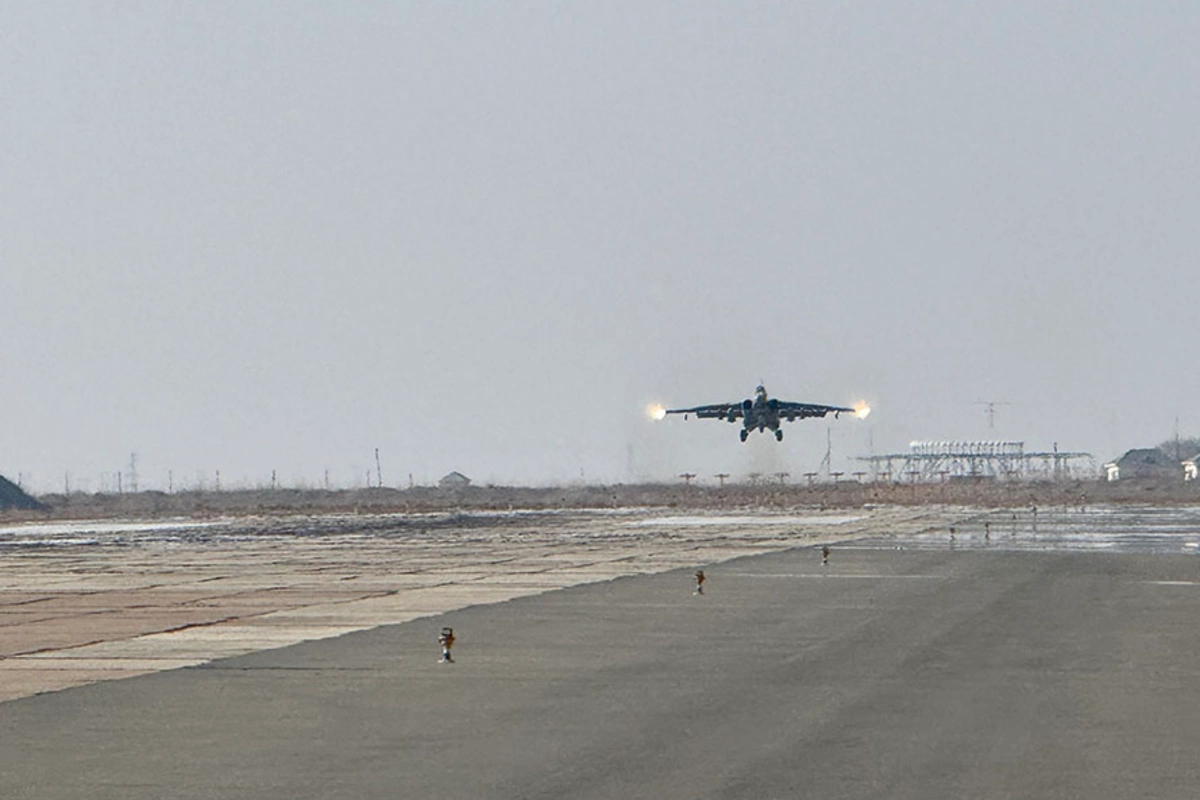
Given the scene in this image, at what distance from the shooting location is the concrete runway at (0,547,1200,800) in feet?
52.9

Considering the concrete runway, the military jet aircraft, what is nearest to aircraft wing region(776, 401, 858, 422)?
the military jet aircraft

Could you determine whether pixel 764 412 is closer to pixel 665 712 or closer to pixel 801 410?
pixel 801 410

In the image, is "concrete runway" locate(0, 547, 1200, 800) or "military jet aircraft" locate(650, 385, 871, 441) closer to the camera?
"concrete runway" locate(0, 547, 1200, 800)

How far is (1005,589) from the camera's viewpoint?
40.8 meters

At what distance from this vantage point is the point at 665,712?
811 inches

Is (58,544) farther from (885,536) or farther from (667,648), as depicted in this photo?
(667,648)

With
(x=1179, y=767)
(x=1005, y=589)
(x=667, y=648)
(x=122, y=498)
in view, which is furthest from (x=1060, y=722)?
(x=122, y=498)

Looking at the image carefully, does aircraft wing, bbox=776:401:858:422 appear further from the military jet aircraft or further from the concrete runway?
the concrete runway

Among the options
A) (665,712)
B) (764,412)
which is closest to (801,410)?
(764,412)

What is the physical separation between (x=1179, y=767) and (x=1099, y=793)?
170 centimetres

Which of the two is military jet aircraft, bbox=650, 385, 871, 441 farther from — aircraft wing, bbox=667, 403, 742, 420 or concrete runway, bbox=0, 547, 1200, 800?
concrete runway, bbox=0, 547, 1200, 800

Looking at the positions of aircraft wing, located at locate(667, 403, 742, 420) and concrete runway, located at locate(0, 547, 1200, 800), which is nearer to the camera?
A: concrete runway, located at locate(0, 547, 1200, 800)

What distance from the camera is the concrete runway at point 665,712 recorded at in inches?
634

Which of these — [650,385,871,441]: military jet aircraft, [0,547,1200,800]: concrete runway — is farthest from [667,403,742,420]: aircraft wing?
[0,547,1200,800]: concrete runway
